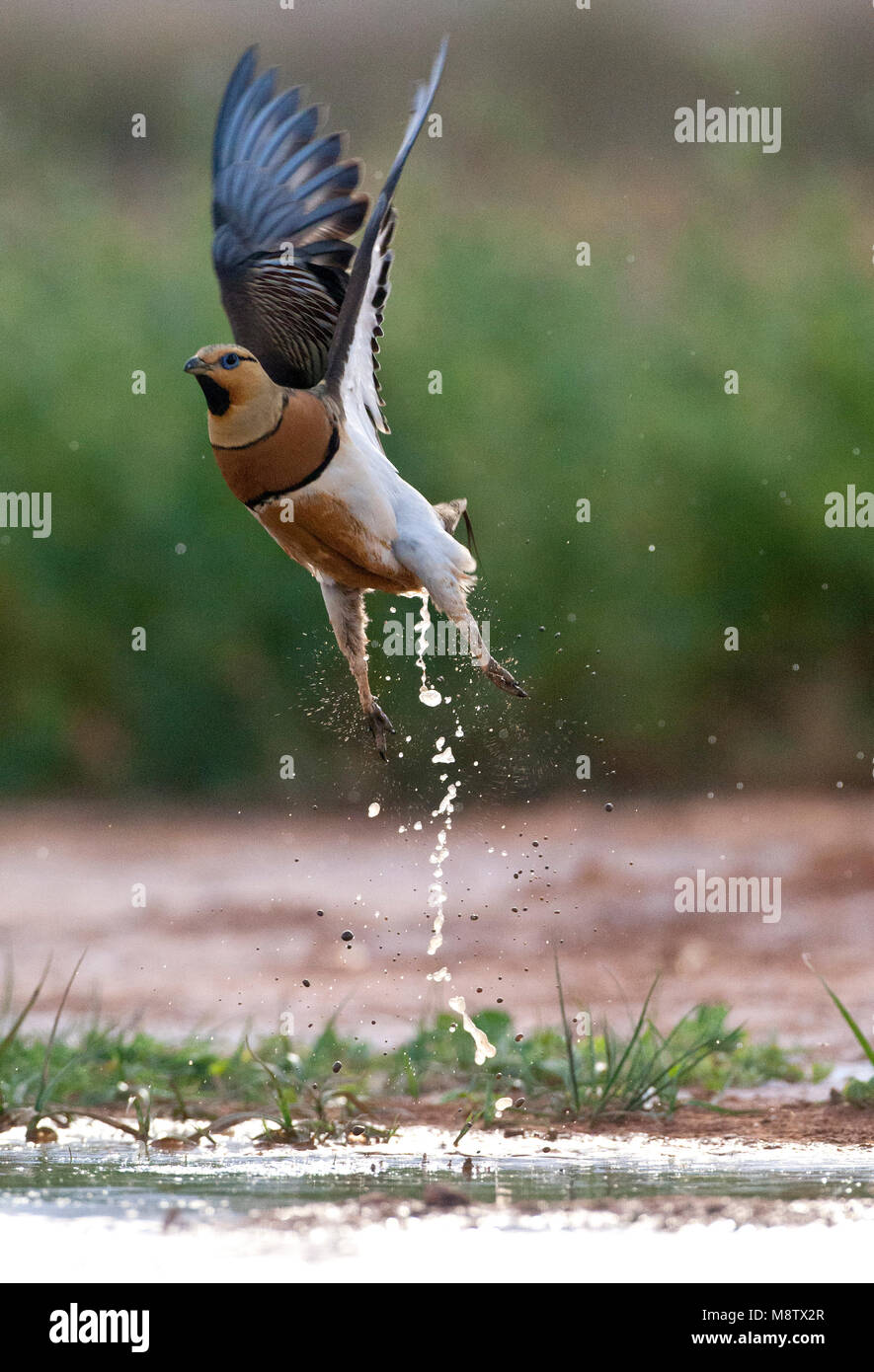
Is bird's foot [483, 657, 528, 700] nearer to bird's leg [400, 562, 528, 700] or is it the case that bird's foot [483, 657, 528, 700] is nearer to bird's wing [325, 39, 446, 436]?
bird's leg [400, 562, 528, 700]

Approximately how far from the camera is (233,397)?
4188 mm

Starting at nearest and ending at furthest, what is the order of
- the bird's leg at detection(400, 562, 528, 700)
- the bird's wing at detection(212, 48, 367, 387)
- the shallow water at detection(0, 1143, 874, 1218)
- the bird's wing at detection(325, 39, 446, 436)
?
the bird's wing at detection(325, 39, 446, 436) < the shallow water at detection(0, 1143, 874, 1218) < the bird's leg at detection(400, 562, 528, 700) < the bird's wing at detection(212, 48, 367, 387)

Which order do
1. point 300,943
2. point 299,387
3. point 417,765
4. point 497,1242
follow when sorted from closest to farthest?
point 497,1242, point 299,387, point 300,943, point 417,765

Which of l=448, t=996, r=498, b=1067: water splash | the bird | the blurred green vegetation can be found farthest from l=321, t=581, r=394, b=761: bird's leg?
the blurred green vegetation

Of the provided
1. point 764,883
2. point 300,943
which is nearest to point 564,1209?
point 300,943

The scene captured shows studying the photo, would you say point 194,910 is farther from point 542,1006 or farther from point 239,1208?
point 239,1208

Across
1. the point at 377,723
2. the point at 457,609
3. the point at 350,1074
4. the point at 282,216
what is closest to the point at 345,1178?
the point at 350,1074

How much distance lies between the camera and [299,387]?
4602mm

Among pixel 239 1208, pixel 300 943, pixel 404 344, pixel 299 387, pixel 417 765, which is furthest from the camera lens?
pixel 404 344

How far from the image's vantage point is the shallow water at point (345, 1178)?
409 cm

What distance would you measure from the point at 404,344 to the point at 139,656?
2.05 meters

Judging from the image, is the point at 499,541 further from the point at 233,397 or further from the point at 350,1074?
the point at 233,397

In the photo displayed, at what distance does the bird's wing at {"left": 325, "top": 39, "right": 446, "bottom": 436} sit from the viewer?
157 inches

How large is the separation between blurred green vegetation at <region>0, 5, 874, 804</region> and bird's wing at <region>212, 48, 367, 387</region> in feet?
11.4
